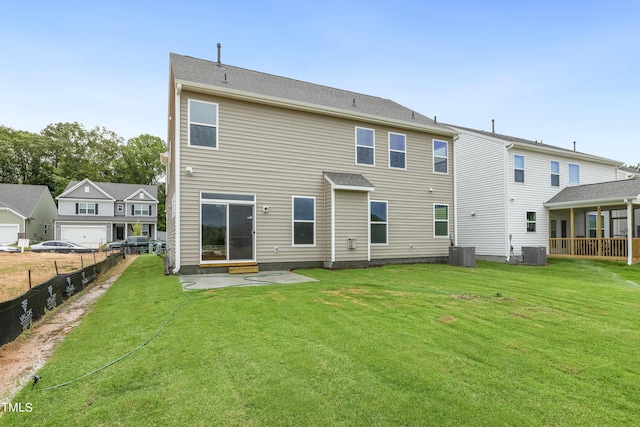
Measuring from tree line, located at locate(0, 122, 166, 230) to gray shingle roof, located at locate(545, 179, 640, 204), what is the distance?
1683 inches

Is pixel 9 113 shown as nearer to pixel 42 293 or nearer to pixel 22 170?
pixel 22 170

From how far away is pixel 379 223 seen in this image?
11625 mm

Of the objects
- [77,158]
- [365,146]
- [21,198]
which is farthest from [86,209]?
[365,146]

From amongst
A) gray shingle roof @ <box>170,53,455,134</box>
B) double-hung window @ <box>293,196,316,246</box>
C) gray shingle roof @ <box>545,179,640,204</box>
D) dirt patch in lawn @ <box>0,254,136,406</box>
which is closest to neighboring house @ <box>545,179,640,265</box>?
gray shingle roof @ <box>545,179,640,204</box>

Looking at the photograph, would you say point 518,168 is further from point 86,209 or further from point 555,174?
point 86,209

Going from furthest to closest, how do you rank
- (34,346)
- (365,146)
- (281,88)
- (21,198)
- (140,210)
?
(140,210) < (21,198) < (365,146) < (281,88) < (34,346)

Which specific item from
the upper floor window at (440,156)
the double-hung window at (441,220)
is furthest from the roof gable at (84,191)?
the double-hung window at (441,220)

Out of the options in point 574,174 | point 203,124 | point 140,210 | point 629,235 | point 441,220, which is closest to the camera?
point 203,124

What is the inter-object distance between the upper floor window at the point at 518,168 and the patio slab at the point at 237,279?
11552mm

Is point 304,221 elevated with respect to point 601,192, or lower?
lower

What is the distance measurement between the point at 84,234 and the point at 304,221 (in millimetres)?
31381

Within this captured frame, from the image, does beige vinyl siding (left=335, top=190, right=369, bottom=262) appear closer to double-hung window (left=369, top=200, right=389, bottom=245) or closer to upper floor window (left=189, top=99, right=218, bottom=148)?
double-hung window (left=369, top=200, right=389, bottom=245)

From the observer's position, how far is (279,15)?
1338 cm

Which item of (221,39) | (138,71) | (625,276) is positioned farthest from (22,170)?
(625,276)
